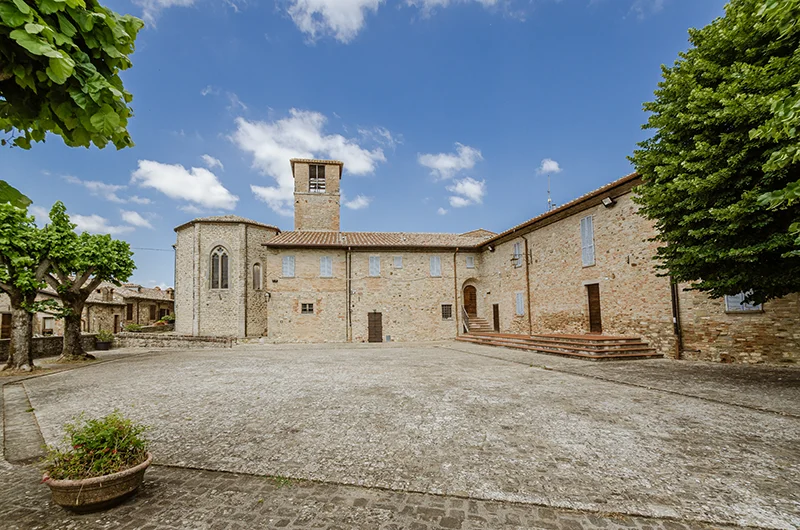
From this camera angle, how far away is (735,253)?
6.23 metres

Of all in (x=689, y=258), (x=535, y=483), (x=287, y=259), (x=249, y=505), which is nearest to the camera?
(x=249, y=505)

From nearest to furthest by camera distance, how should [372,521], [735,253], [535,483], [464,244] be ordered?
[372,521], [535,483], [735,253], [464,244]

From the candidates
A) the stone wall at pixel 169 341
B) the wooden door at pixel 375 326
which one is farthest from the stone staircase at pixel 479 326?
the stone wall at pixel 169 341

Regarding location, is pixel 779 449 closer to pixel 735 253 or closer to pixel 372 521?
pixel 735 253

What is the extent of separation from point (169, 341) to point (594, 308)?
72.6 ft

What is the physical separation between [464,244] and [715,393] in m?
17.8

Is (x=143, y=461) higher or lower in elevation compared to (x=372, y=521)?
higher

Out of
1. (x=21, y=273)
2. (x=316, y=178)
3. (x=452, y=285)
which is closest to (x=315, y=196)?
(x=316, y=178)

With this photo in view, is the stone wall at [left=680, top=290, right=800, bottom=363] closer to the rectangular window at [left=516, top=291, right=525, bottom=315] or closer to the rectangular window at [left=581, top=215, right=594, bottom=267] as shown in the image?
the rectangular window at [left=581, top=215, right=594, bottom=267]

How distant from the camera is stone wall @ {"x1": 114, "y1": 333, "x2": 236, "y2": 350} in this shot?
19.7m

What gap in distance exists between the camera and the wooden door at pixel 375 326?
72.6ft

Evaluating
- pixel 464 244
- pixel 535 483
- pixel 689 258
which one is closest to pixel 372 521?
pixel 535 483

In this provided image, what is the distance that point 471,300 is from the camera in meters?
24.0

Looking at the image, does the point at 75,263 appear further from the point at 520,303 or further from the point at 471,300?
the point at 471,300
